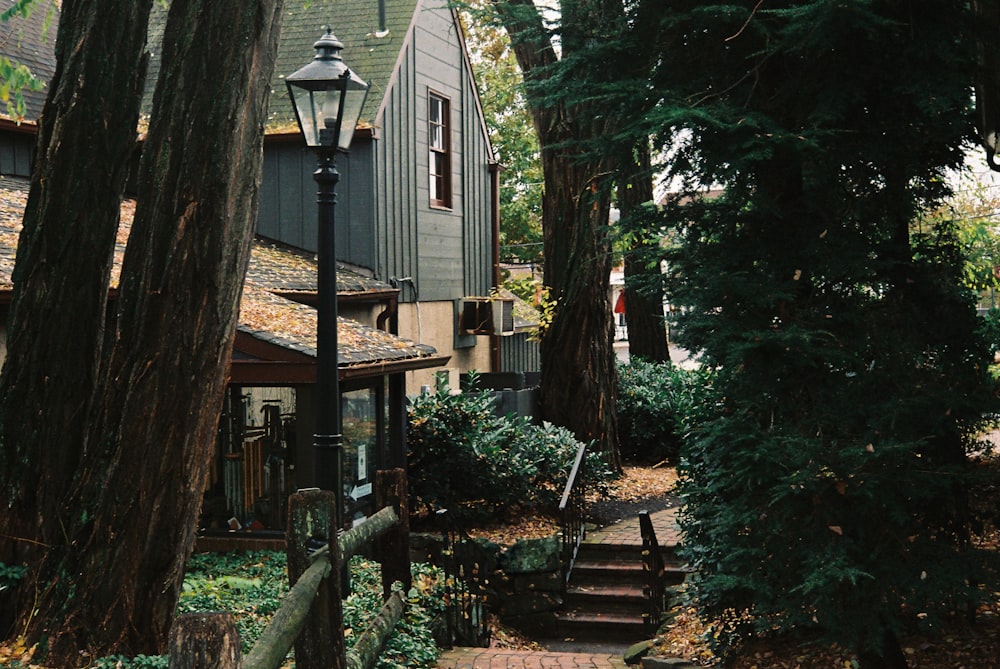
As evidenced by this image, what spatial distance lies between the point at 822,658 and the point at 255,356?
6393 millimetres

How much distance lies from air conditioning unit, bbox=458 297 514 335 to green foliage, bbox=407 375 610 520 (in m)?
5.83

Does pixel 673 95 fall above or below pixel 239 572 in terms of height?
above

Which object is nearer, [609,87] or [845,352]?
[845,352]

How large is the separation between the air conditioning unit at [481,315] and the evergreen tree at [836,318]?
1262 centimetres

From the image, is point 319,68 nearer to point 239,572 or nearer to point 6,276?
point 6,276

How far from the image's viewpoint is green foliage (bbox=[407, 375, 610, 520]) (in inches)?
503

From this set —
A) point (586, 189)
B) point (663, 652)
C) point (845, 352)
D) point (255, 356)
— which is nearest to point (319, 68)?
point (255, 356)

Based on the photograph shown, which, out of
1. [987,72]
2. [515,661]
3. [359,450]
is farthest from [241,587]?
[987,72]

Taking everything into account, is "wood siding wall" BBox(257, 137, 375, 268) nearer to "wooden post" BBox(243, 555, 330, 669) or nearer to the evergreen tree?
the evergreen tree

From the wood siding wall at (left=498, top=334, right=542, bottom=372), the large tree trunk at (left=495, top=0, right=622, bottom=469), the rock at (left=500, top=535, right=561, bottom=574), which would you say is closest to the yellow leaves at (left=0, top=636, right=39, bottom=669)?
the rock at (left=500, top=535, right=561, bottom=574)

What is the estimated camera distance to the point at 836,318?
6445 mm

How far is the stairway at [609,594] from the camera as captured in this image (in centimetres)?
1177

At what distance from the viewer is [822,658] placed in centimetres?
664

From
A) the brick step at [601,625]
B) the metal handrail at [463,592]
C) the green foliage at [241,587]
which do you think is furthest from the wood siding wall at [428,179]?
the green foliage at [241,587]
